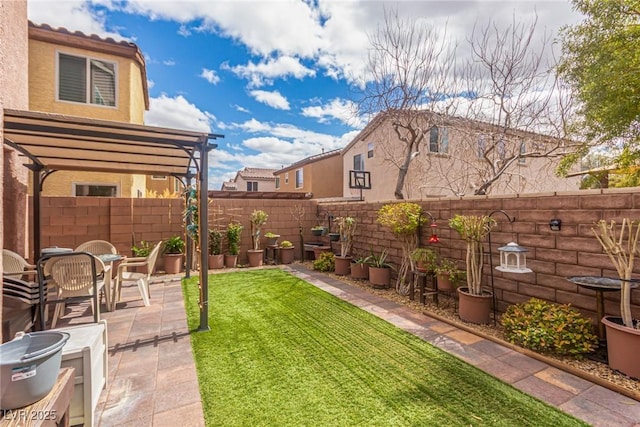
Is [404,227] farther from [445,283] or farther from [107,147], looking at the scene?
[107,147]

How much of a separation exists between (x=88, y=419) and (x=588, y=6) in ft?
34.2

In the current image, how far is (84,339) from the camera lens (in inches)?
87.0

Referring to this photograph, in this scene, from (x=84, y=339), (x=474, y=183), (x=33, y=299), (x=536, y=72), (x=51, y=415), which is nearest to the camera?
(x=51, y=415)

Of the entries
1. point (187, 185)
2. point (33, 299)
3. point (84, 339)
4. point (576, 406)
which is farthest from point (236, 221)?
point (576, 406)

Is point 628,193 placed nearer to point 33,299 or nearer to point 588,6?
point 588,6

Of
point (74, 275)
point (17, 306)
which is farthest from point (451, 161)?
point (17, 306)

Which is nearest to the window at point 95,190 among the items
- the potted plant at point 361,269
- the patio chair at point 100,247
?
the patio chair at point 100,247

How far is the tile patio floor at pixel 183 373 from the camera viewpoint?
2.25m

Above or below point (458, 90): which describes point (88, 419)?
below

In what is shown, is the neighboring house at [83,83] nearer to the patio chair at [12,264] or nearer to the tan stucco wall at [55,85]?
the tan stucco wall at [55,85]

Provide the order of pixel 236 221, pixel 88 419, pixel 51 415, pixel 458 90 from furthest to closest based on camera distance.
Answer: pixel 236 221 < pixel 458 90 < pixel 88 419 < pixel 51 415

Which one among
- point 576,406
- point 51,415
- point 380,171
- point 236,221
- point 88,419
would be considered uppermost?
point 380,171

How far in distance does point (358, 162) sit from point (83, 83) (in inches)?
462

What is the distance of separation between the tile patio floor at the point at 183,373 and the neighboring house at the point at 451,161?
20.7ft
